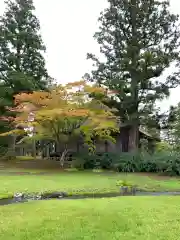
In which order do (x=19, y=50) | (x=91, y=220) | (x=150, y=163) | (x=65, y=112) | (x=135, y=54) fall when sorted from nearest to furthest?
(x=91, y=220) < (x=65, y=112) < (x=150, y=163) < (x=135, y=54) < (x=19, y=50)

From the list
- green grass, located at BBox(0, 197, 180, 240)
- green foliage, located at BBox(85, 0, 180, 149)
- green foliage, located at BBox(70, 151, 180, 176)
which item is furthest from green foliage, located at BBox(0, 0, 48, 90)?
green grass, located at BBox(0, 197, 180, 240)

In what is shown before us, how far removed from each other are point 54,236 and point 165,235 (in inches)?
71.9

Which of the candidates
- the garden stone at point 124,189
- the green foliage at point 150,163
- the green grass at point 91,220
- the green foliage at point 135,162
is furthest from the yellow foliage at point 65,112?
the green grass at point 91,220

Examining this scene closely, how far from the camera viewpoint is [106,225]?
5.78 m

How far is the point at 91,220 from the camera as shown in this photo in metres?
6.11

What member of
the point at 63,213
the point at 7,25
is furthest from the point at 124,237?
the point at 7,25

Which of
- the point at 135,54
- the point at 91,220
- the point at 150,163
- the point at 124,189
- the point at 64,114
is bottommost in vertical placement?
the point at 124,189

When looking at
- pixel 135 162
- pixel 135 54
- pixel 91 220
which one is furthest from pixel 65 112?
pixel 91 220

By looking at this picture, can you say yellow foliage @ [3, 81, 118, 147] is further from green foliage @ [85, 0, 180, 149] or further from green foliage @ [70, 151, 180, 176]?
green foliage @ [85, 0, 180, 149]

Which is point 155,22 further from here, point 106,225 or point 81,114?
point 106,225

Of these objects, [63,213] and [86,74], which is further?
[86,74]

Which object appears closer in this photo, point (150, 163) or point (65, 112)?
point (65, 112)

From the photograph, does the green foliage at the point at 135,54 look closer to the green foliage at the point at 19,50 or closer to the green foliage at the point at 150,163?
the green foliage at the point at 150,163

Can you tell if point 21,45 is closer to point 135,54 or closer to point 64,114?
point 135,54
